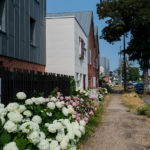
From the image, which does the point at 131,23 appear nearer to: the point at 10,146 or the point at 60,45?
the point at 60,45

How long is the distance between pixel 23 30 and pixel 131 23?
1851 centimetres

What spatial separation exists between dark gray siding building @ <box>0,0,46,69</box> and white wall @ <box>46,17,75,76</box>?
44.8 inches

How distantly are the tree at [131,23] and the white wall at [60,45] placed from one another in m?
11.1

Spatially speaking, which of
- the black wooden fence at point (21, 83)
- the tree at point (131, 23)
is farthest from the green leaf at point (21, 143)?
the tree at point (131, 23)

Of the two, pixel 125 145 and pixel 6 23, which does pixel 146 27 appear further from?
pixel 125 145

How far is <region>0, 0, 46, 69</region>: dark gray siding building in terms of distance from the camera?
8.65 m

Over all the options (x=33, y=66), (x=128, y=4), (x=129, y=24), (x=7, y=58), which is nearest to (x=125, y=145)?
(x=7, y=58)

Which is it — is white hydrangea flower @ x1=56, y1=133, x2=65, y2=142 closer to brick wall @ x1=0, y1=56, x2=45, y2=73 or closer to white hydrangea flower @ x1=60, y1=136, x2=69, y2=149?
white hydrangea flower @ x1=60, y1=136, x2=69, y2=149

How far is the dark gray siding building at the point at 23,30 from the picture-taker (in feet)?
28.4

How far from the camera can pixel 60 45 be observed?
1432 centimetres

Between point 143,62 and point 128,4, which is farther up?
point 128,4

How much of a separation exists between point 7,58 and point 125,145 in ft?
19.6

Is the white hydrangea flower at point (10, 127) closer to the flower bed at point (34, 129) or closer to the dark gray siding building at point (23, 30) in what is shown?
the flower bed at point (34, 129)

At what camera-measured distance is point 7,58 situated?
873 centimetres
